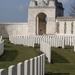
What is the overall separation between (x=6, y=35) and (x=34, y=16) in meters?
5.22

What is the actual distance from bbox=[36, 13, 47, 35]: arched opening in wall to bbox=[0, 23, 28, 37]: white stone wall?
188cm

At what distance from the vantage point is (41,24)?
55.5 m

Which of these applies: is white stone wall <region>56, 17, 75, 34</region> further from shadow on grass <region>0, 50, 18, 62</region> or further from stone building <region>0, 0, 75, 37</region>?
shadow on grass <region>0, 50, 18, 62</region>

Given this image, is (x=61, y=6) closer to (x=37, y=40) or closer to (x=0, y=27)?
(x=0, y=27)

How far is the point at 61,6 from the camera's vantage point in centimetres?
5959

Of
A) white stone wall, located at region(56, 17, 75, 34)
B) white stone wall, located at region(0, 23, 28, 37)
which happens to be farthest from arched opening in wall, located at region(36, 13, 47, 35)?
white stone wall, located at region(56, 17, 75, 34)

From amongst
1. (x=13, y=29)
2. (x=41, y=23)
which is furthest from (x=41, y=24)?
(x=13, y=29)

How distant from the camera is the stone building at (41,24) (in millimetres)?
51375

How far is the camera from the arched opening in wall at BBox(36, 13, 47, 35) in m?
54.3

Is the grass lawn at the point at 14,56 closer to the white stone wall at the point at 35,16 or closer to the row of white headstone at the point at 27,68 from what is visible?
the row of white headstone at the point at 27,68

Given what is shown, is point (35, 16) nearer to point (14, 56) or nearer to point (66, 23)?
point (66, 23)

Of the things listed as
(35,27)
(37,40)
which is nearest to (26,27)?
(35,27)

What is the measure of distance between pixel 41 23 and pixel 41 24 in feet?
0.61

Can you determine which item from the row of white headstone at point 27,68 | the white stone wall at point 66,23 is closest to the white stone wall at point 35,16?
the white stone wall at point 66,23
